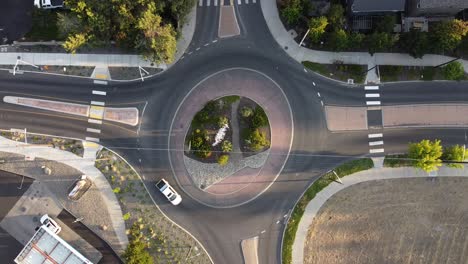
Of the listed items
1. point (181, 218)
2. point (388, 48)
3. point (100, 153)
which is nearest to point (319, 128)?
point (388, 48)

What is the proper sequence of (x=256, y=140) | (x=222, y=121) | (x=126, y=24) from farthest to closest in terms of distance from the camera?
(x=222, y=121), (x=256, y=140), (x=126, y=24)

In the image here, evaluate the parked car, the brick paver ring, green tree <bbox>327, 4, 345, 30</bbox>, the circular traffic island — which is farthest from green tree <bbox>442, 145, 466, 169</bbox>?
the parked car

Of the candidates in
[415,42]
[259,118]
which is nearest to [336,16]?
[415,42]

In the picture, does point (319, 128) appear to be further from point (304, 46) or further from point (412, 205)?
point (412, 205)

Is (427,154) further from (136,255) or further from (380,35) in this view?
(136,255)

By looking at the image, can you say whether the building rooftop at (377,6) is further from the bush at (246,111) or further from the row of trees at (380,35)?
the bush at (246,111)

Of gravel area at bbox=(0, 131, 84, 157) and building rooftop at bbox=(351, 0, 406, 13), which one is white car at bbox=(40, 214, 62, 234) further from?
building rooftop at bbox=(351, 0, 406, 13)

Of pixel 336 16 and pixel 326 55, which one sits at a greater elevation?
pixel 336 16
